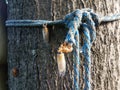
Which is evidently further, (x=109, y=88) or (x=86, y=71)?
(x=109, y=88)

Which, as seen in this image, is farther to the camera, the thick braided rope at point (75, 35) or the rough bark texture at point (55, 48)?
the rough bark texture at point (55, 48)

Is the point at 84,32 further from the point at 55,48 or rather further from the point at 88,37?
the point at 55,48

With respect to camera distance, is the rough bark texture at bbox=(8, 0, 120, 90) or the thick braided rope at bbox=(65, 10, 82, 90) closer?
the thick braided rope at bbox=(65, 10, 82, 90)

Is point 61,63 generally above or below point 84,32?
below

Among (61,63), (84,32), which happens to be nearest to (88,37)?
(84,32)

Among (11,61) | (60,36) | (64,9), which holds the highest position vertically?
(64,9)

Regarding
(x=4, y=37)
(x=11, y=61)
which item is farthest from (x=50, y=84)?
(x=4, y=37)

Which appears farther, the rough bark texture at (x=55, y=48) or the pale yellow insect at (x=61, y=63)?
the rough bark texture at (x=55, y=48)

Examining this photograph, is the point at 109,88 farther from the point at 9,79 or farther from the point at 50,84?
the point at 9,79
